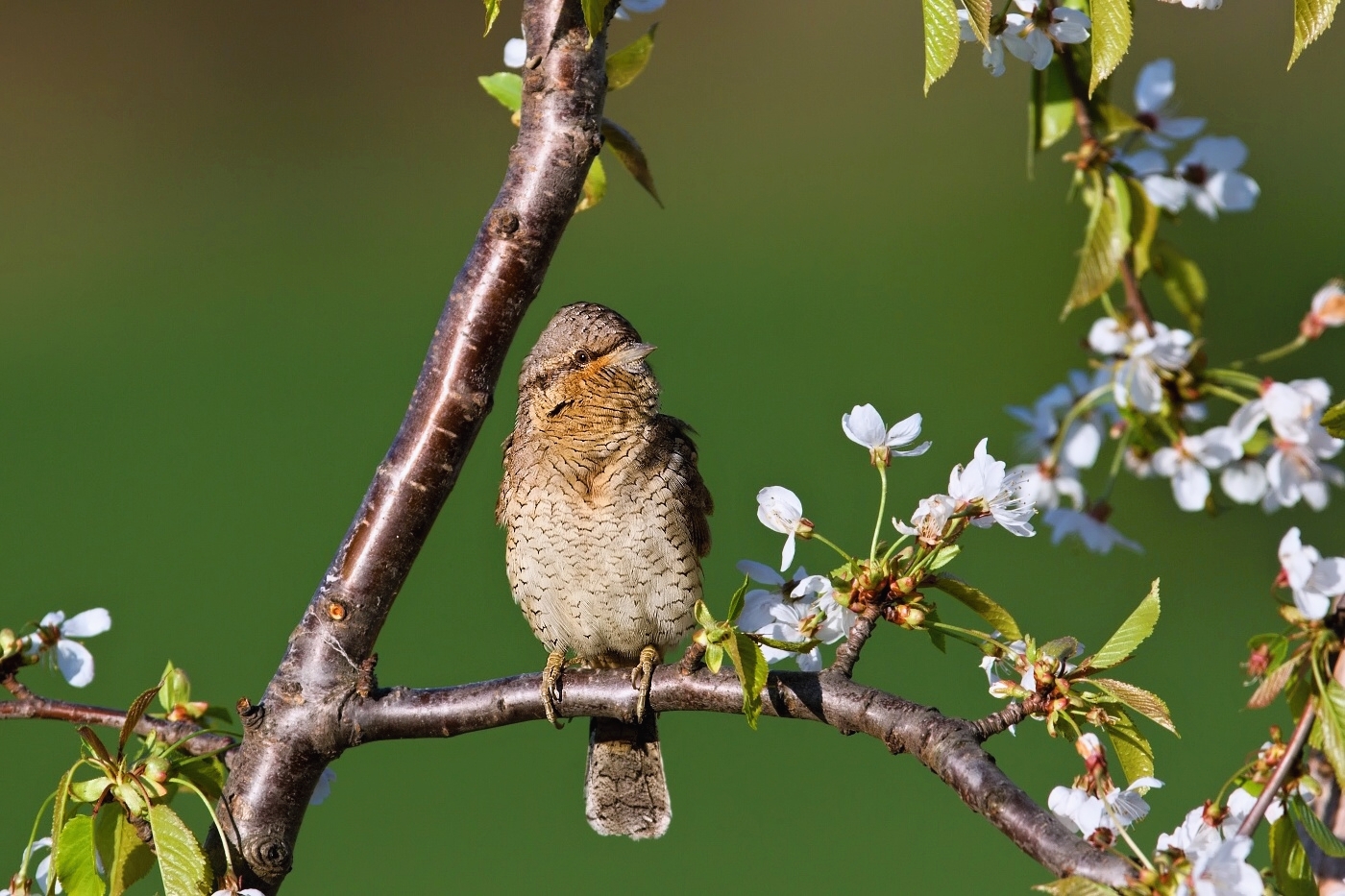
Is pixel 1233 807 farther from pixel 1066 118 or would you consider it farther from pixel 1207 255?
pixel 1207 255

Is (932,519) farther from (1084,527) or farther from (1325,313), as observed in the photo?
(1084,527)

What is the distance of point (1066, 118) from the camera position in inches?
76.0

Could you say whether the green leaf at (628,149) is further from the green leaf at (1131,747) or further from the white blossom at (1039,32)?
the green leaf at (1131,747)

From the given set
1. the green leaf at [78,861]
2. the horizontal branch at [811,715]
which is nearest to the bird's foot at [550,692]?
the horizontal branch at [811,715]

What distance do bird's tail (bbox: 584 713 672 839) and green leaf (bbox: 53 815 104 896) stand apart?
1.35 m

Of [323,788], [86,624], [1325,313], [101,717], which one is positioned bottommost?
[323,788]

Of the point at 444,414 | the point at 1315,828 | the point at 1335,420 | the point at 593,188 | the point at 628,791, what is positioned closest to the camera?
the point at 1315,828

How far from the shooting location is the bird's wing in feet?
8.21

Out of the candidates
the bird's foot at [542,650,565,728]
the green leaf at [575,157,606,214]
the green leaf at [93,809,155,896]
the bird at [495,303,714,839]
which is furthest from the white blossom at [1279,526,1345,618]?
the bird at [495,303,714,839]

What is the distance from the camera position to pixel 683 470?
8.34 feet

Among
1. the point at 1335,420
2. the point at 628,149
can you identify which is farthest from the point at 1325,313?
the point at 628,149

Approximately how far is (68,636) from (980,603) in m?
1.18

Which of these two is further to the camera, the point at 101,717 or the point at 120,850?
the point at 101,717

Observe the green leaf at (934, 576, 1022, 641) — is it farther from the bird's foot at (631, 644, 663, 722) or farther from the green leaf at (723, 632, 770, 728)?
the bird's foot at (631, 644, 663, 722)
